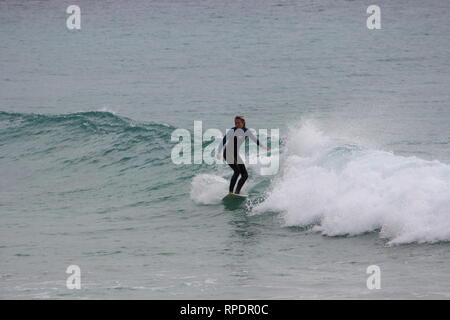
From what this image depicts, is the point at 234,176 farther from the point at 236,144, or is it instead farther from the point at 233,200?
the point at 236,144

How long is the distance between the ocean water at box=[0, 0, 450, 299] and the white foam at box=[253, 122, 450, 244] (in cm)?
3

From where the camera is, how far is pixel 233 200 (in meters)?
16.3

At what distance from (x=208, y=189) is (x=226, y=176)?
3.66 feet

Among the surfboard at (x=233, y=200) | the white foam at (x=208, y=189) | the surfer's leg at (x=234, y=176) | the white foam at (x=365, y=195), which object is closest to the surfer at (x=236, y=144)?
the surfer's leg at (x=234, y=176)

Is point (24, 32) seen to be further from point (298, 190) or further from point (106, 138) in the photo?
point (298, 190)

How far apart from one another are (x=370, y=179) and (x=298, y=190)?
54.5 inches

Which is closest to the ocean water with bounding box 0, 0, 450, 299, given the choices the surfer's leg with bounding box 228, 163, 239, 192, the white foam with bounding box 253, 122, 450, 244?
the white foam with bounding box 253, 122, 450, 244

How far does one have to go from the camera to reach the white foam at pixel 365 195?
42.6 feet

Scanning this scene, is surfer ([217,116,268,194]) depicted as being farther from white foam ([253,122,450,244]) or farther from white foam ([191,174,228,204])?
white foam ([253,122,450,244])

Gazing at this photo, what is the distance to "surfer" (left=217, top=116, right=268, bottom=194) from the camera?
611 inches

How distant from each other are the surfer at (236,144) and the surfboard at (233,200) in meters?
0.10

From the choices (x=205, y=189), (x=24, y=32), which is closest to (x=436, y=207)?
(x=205, y=189)

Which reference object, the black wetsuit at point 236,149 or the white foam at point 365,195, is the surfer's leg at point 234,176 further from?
the white foam at point 365,195

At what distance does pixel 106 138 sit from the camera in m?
22.8
